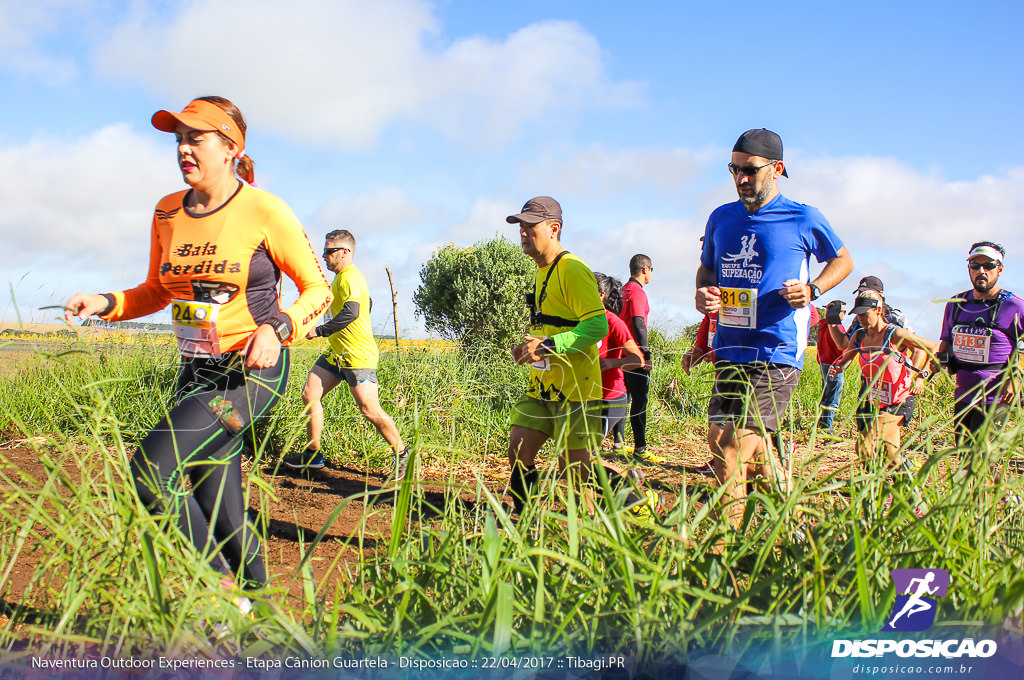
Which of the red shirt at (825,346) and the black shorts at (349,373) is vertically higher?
the red shirt at (825,346)

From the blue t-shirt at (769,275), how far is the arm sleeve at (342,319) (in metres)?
2.97

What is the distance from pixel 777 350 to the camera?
11.2 ft

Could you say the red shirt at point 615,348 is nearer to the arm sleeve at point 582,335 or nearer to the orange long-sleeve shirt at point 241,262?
the arm sleeve at point 582,335

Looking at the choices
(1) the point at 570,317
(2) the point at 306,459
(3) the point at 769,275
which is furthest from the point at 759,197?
(2) the point at 306,459

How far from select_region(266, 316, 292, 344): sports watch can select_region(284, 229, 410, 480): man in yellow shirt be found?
280 centimetres

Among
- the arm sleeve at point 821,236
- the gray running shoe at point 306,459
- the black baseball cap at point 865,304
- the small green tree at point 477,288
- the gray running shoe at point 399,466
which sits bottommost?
the gray running shoe at point 306,459

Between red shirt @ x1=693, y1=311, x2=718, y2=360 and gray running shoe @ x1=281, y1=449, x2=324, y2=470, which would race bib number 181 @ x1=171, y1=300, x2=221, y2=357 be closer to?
red shirt @ x1=693, y1=311, x2=718, y2=360

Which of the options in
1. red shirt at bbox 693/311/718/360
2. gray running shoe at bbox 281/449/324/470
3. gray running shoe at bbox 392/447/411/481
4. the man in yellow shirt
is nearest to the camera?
gray running shoe at bbox 392/447/411/481

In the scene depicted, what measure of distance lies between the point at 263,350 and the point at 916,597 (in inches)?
80.3

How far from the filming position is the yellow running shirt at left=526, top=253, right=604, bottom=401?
142 inches

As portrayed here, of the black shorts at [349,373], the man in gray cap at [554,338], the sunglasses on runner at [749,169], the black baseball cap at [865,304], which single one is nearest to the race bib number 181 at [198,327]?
the man in gray cap at [554,338]

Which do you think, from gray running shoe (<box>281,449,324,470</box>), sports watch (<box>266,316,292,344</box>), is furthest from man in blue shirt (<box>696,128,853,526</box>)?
gray running shoe (<box>281,449,324,470</box>)

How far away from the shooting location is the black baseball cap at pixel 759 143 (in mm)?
3473

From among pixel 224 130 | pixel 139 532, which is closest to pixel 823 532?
pixel 139 532
